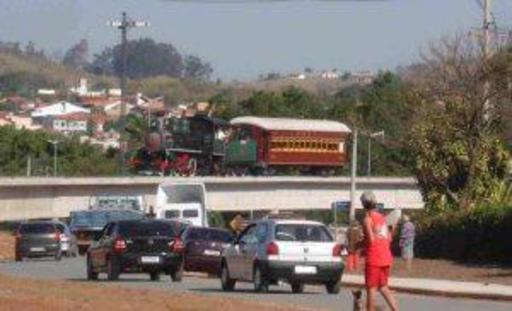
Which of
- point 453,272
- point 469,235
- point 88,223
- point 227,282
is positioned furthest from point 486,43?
point 227,282

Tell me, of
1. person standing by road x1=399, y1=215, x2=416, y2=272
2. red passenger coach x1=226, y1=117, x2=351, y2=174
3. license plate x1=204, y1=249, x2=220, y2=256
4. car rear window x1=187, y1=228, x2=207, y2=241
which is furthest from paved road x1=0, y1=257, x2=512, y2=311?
red passenger coach x1=226, y1=117, x2=351, y2=174

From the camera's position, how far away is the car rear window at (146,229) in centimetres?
3719

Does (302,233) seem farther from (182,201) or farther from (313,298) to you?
(182,201)

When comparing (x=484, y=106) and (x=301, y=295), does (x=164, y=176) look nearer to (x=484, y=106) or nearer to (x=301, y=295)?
(x=484, y=106)

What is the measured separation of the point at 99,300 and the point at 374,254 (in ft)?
16.2

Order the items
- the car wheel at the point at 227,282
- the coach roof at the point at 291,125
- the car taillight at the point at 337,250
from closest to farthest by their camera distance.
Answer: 1. the car taillight at the point at 337,250
2. the car wheel at the point at 227,282
3. the coach roof at the point at 291,125

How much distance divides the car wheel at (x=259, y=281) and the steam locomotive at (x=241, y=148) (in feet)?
155

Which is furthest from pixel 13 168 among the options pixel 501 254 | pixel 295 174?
pixel 501 254

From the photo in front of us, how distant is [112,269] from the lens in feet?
122

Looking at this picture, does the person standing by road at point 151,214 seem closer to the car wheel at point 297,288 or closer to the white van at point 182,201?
the white van at point 182,201

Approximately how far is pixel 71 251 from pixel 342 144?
1211 inches

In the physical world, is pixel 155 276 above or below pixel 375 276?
below

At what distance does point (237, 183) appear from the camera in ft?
287

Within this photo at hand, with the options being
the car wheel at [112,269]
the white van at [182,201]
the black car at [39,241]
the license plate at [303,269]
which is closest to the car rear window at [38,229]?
the black car at [39,241]
